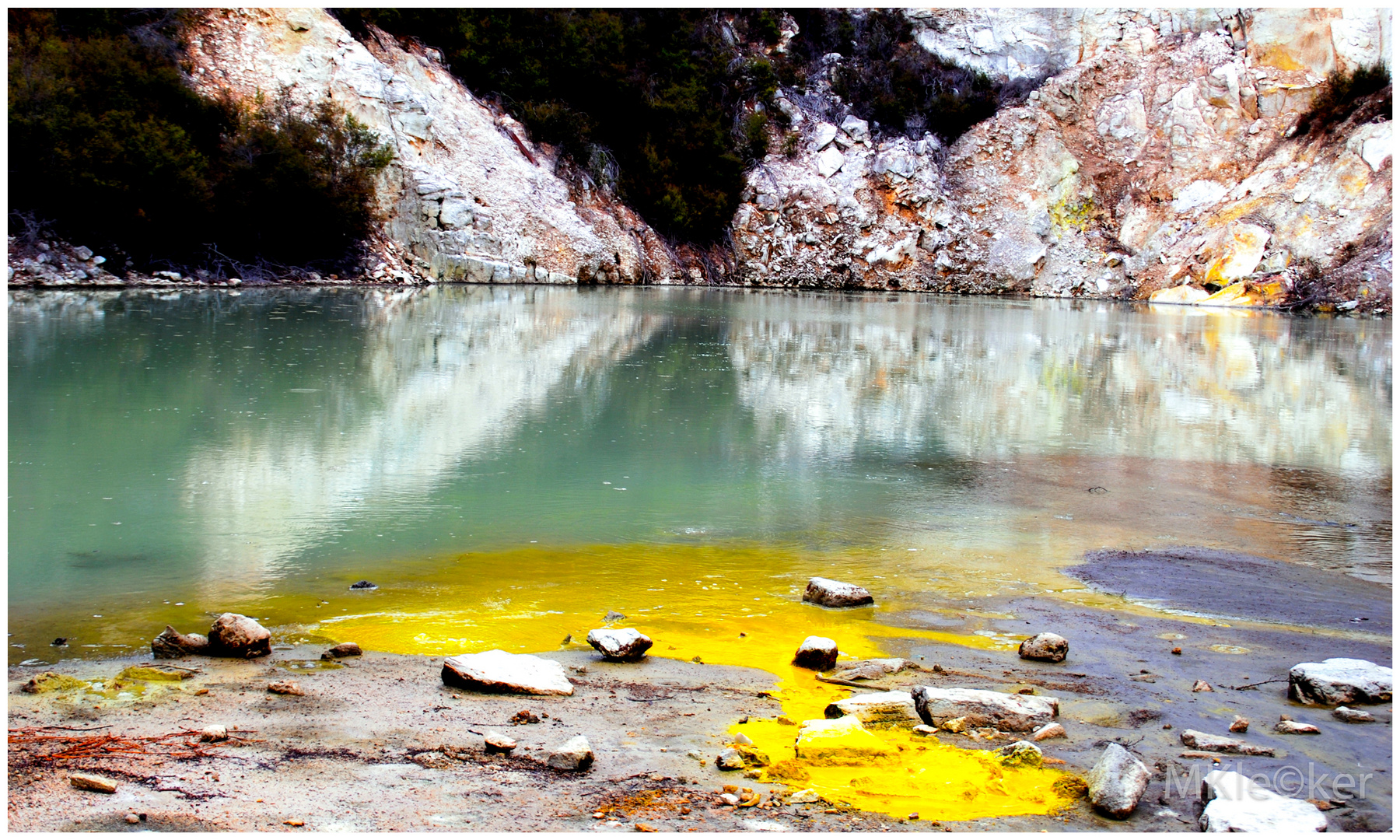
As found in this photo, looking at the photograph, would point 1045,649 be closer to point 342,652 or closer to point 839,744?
point 839,744

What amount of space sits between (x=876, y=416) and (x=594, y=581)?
5.12m

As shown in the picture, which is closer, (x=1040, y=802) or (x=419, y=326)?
(x=1040, y=802)

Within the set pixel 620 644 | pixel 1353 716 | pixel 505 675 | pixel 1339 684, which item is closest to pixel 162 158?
pixel 620 644

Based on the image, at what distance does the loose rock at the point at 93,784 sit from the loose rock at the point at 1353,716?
3.63 meters

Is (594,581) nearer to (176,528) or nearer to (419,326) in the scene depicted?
(176,528)

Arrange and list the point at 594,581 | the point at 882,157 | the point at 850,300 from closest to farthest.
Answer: the point at 594,581
the point at 850,300
the point at 882,157

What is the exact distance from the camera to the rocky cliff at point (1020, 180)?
28.9 metres

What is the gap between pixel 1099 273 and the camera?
121ft

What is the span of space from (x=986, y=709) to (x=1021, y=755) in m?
0.29

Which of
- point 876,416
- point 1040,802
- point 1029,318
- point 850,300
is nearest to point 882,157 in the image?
point 850,300

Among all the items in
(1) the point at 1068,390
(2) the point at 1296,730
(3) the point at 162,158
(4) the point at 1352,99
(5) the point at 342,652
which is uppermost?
(4) the point at 1352,99

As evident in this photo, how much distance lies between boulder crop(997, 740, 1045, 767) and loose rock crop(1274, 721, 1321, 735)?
0.85m

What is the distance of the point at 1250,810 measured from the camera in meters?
2.71

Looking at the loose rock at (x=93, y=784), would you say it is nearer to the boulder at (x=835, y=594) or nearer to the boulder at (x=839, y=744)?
Answer: the boulder at (x=839, y=744)
